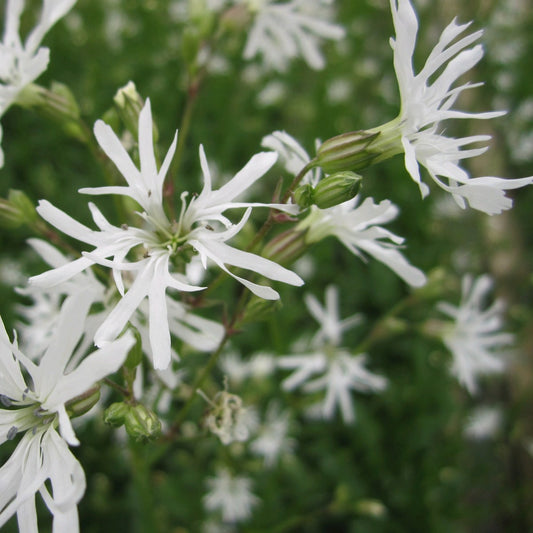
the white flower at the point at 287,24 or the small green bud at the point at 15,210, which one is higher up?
the white flower at the point at 287,24

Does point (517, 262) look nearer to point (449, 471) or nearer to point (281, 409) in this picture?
point (449, 471)

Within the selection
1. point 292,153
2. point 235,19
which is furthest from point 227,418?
point 235,19

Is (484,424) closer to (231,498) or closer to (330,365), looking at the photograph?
(330,365)

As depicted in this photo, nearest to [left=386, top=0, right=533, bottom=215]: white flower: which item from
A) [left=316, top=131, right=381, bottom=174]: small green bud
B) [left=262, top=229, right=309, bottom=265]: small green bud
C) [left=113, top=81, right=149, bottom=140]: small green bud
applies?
[left=316, top=131, right=381, bottom=174]: small green bud

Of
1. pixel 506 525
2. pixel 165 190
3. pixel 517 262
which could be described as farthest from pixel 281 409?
pixel 517 262

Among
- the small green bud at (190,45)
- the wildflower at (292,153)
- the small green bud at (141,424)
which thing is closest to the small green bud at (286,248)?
the wildflower at (292,153)

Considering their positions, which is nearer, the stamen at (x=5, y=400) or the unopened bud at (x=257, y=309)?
the stamen at (x=5, y=400)

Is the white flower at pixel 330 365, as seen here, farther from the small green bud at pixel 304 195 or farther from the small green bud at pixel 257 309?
the small green bud at pixel 304 195
